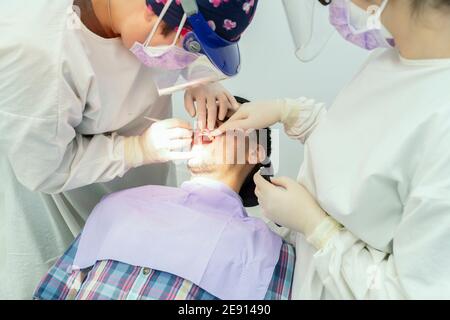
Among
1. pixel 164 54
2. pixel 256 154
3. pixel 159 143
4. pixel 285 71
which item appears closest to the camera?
pixel 164 54

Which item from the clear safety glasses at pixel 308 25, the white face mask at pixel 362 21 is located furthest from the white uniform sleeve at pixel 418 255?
the clear safety glasses at pixel 308 25

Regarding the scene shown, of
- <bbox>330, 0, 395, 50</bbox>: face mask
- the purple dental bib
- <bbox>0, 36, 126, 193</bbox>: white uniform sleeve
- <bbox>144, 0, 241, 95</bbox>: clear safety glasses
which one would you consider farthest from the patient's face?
<bbox>330, 0, 395, 50</bbox>: face mask

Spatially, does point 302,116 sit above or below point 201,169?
above

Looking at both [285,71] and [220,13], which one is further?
[285,71]

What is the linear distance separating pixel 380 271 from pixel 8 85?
1136 mm

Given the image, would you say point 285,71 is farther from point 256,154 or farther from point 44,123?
point 44,123

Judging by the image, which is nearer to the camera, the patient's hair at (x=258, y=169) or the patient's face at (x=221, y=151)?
the patient's face at (x=221, y=151)

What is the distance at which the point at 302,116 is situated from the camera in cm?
159

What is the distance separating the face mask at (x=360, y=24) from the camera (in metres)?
1.00

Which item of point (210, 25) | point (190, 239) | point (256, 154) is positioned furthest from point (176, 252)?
point (210, 25)

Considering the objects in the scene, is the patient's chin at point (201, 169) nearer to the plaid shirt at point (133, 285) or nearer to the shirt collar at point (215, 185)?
the shirt collar at point (215, 185)

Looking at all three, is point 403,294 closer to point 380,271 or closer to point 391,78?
point 380,271

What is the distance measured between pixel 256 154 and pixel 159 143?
0.44 m
